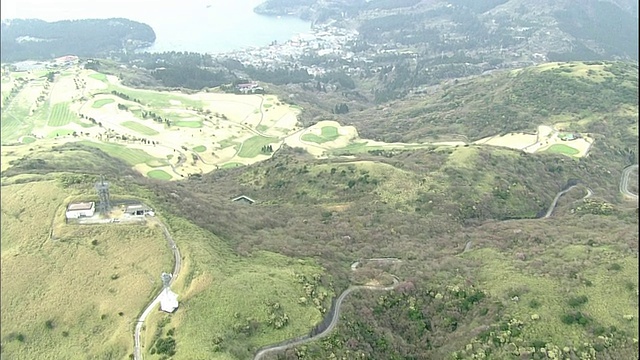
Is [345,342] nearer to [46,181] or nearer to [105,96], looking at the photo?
[46,181]

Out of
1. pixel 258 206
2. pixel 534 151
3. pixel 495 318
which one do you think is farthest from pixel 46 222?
pixel 534 151

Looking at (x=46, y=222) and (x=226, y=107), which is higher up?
(x=46, y=222)

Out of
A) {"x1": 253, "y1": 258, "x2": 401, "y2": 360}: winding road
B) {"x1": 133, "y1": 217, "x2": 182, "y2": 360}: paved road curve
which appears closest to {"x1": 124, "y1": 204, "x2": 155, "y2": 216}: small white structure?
{"x1": 133, "y1": 217, "x2": 182, "y2": 360}: paved road curve

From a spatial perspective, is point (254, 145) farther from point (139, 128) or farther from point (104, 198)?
point (104, 198)

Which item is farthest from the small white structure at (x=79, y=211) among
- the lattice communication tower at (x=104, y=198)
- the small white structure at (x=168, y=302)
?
the small white structure at (x=168, y=302)

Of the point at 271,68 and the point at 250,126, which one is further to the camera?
the point at 271,68

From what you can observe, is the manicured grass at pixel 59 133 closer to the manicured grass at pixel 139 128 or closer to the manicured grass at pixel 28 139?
the manicured grass at pixel 28 139
